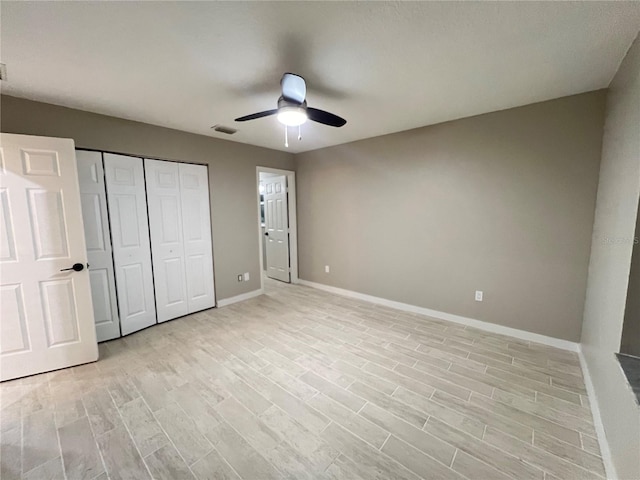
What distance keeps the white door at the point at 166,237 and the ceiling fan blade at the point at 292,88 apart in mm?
2268

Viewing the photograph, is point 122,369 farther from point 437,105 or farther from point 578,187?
point 578,187

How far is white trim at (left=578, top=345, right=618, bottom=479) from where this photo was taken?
4.43ft

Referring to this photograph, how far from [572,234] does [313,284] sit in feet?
11.8

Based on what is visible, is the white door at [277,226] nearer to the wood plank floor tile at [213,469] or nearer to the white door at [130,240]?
the white door at [130,240]

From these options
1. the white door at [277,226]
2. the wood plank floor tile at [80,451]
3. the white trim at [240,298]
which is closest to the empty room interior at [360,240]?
the wood plank floor tile at [80,451]

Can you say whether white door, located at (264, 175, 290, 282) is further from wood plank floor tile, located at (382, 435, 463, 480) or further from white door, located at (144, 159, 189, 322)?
wood plank floor tile, located at (382, 435, 463, 480)

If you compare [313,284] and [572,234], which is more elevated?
[572,234]

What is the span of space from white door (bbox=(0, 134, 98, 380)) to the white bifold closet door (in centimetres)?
87

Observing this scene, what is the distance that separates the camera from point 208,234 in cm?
375

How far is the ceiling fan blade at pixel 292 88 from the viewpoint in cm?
176

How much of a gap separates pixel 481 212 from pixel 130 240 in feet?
13.5

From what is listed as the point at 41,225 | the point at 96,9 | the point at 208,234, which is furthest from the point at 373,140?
the point at 41,225

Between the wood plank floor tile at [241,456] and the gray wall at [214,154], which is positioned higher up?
the gray wall at [214,154]

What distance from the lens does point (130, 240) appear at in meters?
3.01
